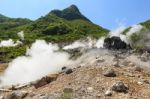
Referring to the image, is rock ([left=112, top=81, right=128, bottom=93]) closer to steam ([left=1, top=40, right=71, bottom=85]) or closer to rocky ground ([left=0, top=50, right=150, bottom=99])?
rocky ground ([left=0, top=50, right=150, bottom=99])

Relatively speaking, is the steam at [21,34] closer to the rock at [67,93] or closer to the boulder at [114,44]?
the boulder at [114,44]

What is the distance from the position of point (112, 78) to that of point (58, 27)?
165145mm

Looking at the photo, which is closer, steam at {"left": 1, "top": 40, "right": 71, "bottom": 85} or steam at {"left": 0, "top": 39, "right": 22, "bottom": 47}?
steam at {"left": 1, "top": 40, "right": 71, "bottom": 85}

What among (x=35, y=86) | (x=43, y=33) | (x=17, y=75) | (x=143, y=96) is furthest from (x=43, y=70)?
(x=43, y=33)

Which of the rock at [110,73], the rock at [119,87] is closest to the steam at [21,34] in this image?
the rock at [110,73]

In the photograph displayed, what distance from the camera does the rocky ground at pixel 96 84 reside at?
1822 cm

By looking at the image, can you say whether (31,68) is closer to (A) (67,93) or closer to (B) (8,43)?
(A) (67,93)

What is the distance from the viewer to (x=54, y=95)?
18.7 metres

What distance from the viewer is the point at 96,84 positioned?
1955cm

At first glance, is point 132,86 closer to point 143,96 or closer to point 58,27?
point 143,96

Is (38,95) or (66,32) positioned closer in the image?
(38,95)

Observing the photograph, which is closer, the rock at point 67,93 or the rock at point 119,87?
the rock at point 67,93

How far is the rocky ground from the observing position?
18219mm

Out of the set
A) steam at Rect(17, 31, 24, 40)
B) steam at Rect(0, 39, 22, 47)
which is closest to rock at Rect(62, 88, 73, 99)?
steam at Rect(0, 39, 22, 47)
